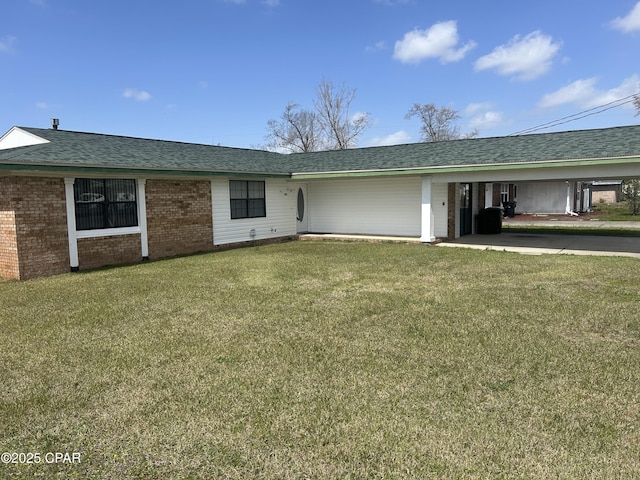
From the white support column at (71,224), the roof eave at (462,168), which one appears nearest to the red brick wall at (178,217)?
the white support column at (71,224)

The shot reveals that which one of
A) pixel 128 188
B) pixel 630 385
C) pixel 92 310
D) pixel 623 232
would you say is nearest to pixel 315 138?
pixel 623 232

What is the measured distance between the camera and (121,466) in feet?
10.4

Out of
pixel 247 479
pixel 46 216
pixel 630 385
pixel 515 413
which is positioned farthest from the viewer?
pixel 46 216

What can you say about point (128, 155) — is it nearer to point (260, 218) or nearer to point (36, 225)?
point (36, 225)

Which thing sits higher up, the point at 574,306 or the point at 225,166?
the point at 225,166

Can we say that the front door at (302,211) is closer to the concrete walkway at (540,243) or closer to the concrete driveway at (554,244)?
the concrete walkway at (540,243)

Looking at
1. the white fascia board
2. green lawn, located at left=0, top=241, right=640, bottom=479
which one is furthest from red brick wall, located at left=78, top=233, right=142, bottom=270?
the white fascia board

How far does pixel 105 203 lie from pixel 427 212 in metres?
10.0

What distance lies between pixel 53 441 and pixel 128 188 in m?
10.2

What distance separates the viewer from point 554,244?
599 inches

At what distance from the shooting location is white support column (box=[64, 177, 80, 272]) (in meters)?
11.1

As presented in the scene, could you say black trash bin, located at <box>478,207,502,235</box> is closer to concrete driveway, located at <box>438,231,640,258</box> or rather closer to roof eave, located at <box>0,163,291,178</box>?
concrete driveway, located at <box>438,231,640,258</box>

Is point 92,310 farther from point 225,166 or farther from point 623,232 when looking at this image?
point 623,232

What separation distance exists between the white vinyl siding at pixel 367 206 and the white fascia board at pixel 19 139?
1026cm
